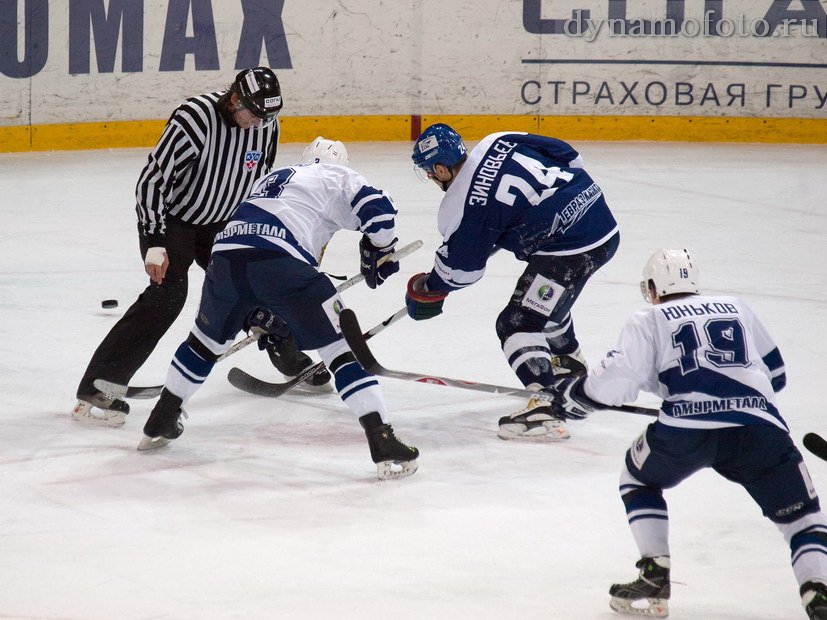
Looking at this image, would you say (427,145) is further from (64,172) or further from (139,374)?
(64,172)

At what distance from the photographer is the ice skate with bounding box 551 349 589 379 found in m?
4.00

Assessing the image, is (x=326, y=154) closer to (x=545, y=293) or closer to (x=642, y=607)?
(x=545, y=293)

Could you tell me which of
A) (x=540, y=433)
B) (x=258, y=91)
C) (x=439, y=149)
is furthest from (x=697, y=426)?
(x=258, y=91)

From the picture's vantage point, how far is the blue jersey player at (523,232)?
3545mm

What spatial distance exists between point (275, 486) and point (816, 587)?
1.51 metres

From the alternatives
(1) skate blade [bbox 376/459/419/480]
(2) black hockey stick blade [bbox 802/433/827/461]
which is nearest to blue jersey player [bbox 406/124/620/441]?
(1) skate blade [bbox 376/459/419/480]

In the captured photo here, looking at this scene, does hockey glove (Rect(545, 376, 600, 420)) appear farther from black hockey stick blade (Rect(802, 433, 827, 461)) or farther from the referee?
the referee

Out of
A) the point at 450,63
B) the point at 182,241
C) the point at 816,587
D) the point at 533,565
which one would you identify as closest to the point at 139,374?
the point at 182,241

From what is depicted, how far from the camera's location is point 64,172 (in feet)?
26.0

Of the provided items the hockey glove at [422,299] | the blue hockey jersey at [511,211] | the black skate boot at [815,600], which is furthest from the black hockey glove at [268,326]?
the black skate boot at [815,600]

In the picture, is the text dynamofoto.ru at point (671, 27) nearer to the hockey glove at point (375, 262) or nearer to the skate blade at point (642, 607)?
the hockey glove at point (375, 262)

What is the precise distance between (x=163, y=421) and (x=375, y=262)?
79 centimetres

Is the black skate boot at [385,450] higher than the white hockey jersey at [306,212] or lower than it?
lower

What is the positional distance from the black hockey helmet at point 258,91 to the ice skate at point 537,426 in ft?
4.02
